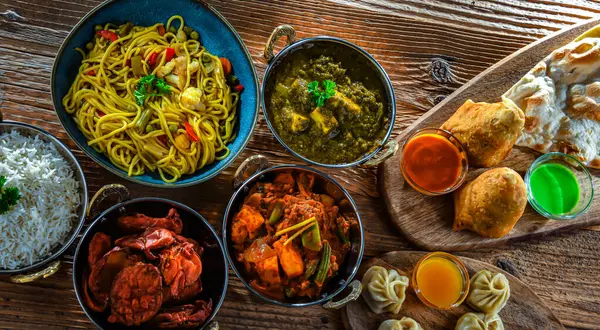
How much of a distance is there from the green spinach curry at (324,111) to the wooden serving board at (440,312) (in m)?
0.75

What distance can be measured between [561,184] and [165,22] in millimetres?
2879

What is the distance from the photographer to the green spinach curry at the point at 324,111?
3055 mm

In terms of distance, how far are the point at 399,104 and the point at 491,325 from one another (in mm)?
1575

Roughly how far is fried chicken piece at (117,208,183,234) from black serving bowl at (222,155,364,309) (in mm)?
273

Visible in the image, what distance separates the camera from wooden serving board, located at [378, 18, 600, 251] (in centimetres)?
329

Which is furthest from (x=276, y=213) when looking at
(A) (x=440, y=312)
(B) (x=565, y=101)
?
(B) (x=565, y=101)

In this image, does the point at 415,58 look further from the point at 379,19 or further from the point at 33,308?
the point at 33,308

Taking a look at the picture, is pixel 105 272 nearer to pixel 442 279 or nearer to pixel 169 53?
pixel 169 53

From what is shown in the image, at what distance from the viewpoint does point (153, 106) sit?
2963 mm

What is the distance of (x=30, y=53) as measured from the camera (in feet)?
10.0

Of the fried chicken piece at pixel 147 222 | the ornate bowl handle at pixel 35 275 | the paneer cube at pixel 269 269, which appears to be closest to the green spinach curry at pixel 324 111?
the paneer cube at pixel 269 269

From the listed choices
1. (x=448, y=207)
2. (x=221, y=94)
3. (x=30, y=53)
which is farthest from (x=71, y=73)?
(x=448, y=207)

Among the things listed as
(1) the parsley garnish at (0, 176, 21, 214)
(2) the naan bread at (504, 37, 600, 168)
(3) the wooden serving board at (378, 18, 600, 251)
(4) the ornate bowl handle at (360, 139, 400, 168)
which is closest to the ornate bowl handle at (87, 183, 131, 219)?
(1) the parsley garnish at (0, 176, 21, 214)

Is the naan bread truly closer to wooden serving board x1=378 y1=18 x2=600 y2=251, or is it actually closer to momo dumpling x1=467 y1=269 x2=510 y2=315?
wooden serving board x1=378 y1=18 x2=600 y2=251
